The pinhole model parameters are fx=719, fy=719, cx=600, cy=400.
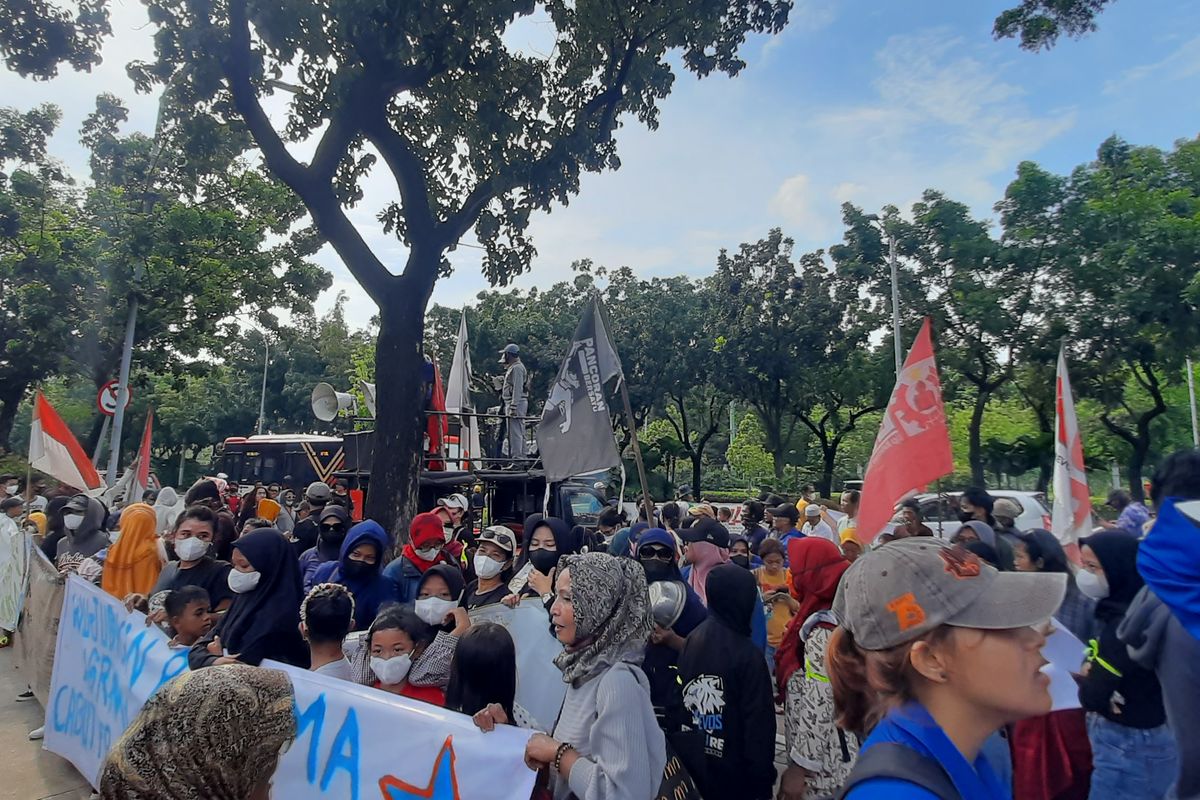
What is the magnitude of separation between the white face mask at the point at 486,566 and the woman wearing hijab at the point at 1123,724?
2939 mm

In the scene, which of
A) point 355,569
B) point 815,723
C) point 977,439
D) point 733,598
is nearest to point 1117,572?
point 815,723

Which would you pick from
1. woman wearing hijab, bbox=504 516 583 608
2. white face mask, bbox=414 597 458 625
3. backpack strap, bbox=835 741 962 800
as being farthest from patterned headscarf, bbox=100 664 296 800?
white face mask, bbox=414 597 458 625

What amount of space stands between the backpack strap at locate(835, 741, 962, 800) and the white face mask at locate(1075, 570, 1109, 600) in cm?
268

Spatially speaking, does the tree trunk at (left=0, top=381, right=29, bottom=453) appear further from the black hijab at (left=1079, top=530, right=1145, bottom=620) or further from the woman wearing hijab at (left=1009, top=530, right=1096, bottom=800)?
the black hijab at (left=1079, top=530, right=1145, bottom=620)

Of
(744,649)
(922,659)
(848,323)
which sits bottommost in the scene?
(744,649)

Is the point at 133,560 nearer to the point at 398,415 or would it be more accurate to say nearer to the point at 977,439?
the point at 398,415

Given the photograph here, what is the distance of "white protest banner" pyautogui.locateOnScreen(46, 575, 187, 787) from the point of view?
153 inches

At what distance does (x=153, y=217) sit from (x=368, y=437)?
970 centimetres

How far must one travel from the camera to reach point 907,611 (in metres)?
1.42

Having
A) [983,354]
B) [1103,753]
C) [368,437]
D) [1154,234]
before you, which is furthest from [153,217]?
[1154,234]

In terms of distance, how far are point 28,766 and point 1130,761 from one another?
6645 millimetres

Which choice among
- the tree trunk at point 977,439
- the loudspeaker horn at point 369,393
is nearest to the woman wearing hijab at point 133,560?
the loudspeaker horn at point 369,393

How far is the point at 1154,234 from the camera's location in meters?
17.7

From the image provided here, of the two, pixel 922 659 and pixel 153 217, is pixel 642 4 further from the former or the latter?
pixel 153 217
